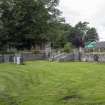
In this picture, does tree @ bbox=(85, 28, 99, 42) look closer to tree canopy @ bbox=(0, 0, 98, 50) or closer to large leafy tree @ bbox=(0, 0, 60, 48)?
tree canopy @ bbox=(0, 0, 98, 50)

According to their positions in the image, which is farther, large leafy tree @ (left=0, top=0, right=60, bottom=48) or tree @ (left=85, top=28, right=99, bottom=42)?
tree @ (left=85, top=28, right=99, bottom=42)

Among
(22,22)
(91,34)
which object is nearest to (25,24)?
(22,22)

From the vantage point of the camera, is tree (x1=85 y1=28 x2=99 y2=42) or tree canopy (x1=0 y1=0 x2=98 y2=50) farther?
tree (x1=85 y1=28 x2=99 y2=42)

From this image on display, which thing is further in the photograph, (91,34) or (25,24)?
(91,34)

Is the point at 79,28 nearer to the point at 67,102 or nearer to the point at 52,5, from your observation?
the point at 52,5

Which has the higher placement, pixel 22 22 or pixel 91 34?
pixel 91 34

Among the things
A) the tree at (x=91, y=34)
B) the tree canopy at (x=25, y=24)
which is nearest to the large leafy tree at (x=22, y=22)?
the tree canopy at (x=25, y=24)

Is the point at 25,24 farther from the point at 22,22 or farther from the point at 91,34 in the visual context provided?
the point at 91,34

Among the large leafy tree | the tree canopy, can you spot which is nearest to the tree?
the tree canopy

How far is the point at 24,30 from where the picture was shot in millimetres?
62906

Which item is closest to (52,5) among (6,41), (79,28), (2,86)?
(6,41)

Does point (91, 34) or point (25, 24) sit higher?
point (91, 34)

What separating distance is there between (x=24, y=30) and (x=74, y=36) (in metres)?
58.3

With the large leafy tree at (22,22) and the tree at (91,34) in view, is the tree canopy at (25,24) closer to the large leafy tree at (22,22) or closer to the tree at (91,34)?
the large leafy tree at (22,22)
